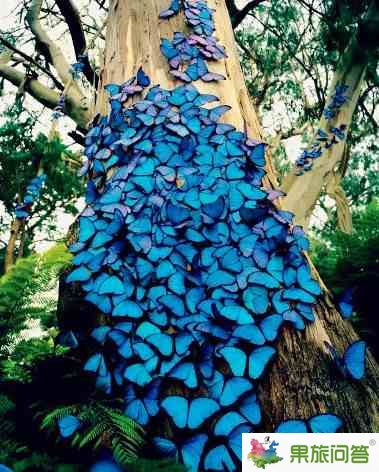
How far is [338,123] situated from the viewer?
4359 millimetres

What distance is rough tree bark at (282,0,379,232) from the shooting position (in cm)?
409

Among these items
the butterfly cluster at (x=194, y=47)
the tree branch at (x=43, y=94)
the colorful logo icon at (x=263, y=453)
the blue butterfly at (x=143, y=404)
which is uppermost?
the tree branch at (x=43, y=94)

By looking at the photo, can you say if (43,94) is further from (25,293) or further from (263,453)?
(263,453)

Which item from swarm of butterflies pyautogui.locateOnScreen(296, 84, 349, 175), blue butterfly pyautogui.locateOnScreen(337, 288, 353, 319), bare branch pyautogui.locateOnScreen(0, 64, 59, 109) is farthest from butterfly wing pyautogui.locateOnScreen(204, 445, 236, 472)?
bare branch pyautogui.locateOnScreen(0, 64, 59, 109)

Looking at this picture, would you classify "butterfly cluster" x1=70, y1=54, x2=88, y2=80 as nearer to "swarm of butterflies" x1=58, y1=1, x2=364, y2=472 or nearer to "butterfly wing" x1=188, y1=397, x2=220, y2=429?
"swarm of butterflies" x1=58, y1=1, x2=364, y2=472

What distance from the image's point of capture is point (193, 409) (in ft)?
4.04

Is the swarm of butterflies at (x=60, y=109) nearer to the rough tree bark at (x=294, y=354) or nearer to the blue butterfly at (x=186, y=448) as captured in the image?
the rough tree bark at (x=294, y=354)

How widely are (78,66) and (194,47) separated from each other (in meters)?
2.57

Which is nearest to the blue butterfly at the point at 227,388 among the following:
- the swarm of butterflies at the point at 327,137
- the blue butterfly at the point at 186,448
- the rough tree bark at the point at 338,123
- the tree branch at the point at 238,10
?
the blue butterfly at the point at 186,448

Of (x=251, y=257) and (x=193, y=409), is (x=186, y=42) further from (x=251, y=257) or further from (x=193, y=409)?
(x=193, y=409)

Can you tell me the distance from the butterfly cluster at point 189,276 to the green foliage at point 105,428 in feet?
0.17

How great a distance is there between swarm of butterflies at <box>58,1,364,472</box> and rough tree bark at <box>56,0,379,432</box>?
0.15 feet

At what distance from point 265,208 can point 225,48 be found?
1.01 meters

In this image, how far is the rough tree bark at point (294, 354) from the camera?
4.11 feet
